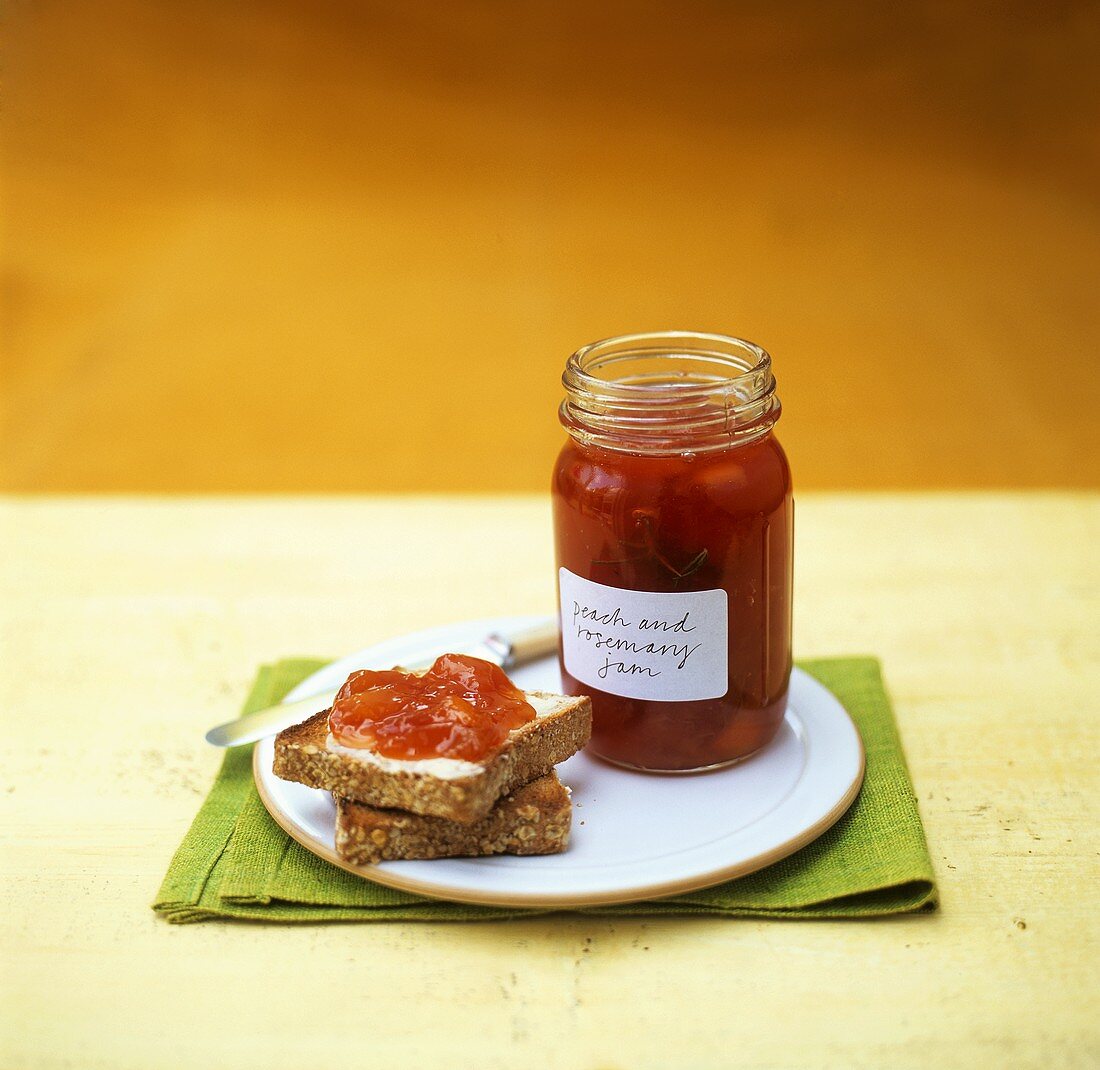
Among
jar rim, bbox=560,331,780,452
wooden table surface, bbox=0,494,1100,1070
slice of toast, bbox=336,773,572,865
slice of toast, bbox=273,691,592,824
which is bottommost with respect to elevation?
wooden table surface, bbox=0,494,1100,1070

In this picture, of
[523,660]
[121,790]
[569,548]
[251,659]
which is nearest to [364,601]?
[251,659]

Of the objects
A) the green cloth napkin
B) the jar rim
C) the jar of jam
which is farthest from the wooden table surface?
the jar rim

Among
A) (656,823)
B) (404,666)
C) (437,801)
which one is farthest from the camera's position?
(404,666)

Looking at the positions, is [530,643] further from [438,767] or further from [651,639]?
[438,767]

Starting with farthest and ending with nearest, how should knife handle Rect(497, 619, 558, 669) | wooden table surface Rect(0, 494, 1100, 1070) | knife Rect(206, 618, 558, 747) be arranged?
knife handle Rect(497, 619, 558, 669)
knife Rect(206, 618, 558, 747)
wooden table surface Rect(0, 494, 1100, 1070)

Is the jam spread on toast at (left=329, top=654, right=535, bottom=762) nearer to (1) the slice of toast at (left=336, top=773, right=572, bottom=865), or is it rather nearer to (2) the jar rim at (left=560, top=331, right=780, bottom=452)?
(1) the slice of toast at (left=336, top=773, right=572, bottom=865)

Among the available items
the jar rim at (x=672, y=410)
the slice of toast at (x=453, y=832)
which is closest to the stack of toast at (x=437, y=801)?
the slice of toast at (x=453, y=832)

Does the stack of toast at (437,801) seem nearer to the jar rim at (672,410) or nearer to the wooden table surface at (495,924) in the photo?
the wooden table surface at (495,924)

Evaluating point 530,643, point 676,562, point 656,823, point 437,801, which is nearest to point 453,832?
point 437,801
